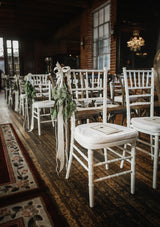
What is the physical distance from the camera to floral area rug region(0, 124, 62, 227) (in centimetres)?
121

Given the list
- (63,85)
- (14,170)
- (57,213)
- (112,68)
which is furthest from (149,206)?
(112,68)

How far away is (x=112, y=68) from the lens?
5383 mm

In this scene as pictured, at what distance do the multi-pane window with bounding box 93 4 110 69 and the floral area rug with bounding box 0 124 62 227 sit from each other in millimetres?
4414

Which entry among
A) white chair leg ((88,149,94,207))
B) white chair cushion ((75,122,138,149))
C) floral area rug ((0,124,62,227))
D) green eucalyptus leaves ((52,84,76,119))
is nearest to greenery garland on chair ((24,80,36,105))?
floral area rug ((0,124,62,227))

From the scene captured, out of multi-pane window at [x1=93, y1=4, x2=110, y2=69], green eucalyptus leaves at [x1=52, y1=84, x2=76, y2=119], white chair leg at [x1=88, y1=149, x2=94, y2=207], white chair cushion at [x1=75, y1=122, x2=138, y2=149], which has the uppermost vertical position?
multi-pane window at [x1=93, y1=4, x2=110, y2=69]

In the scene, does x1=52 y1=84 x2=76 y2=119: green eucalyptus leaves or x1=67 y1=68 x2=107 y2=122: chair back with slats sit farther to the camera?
x1=67 y1=68 x2=107 y2=122: chair back with slats

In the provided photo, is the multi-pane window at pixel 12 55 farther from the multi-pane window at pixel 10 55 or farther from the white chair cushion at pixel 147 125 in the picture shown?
the white chair cushion at pixel 147 125

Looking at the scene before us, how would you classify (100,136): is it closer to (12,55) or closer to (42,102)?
(42,102)

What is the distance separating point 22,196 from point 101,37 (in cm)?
545

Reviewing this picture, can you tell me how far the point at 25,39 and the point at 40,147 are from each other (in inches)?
409

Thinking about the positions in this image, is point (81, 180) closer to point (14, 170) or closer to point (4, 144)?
point (14, 170)

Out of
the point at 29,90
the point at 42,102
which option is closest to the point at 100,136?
the point at 42,102

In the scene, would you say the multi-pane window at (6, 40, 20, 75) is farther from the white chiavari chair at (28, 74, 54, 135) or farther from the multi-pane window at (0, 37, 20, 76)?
the white chiavari chair at (28, 74, 54, 135)

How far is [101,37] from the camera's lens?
19.3ft
